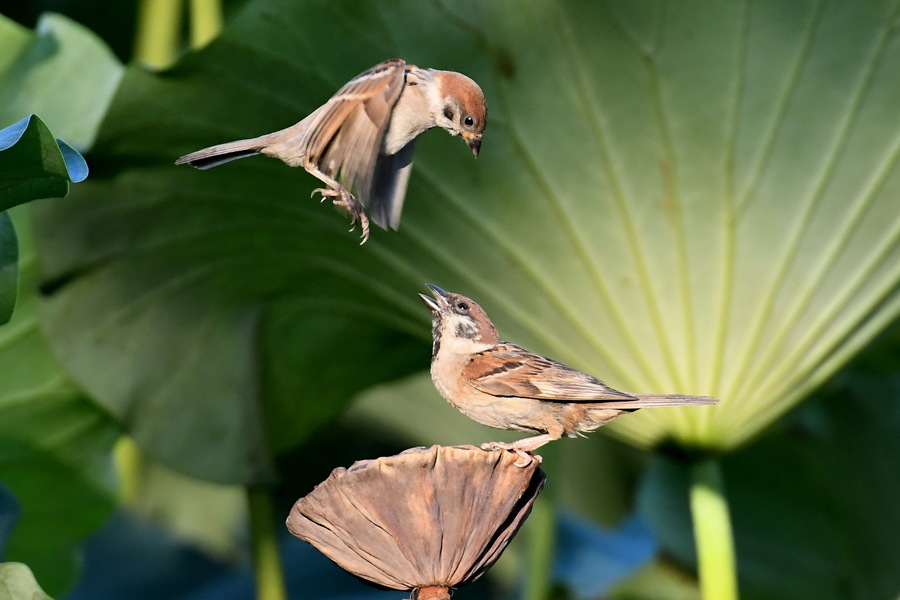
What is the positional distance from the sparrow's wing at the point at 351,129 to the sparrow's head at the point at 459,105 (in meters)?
0.17

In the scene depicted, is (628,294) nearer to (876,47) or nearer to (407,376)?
(876,47)

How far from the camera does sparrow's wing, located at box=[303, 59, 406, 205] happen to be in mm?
2285

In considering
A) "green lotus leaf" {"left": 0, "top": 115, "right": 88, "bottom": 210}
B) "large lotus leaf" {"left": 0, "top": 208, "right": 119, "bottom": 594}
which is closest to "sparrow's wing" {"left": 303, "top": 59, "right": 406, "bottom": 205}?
"green lotus leaf" {"left": 0, "top": 115, "right": 88, "bottom": 210}

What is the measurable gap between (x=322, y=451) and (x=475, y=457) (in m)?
3.28

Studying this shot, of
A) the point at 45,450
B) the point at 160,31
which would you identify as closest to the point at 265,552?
the point at 45,450

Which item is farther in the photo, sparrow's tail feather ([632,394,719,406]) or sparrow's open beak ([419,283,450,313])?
sparrow's open beak ([419,283,450,313])

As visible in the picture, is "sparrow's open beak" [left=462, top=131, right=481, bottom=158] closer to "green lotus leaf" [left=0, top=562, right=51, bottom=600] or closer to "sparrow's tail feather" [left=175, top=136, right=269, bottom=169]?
"sparrow's tail feather" [left=175, top=136, right=269, bottom=169]

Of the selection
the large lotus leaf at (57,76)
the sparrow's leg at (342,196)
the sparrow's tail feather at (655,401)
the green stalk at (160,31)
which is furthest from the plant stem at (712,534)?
the green stalk at (160,31)

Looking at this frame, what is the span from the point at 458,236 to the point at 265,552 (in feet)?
3.40

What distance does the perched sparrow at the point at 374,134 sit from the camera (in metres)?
2.29

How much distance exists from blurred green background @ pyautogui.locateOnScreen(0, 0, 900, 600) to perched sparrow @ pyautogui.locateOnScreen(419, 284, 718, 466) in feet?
0.53

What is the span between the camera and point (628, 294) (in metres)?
2.90

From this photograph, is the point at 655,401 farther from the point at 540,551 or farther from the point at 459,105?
the point at 540,551

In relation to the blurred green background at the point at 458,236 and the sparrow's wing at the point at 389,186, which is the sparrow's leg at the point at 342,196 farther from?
the blurred green background at the point at 458,236
